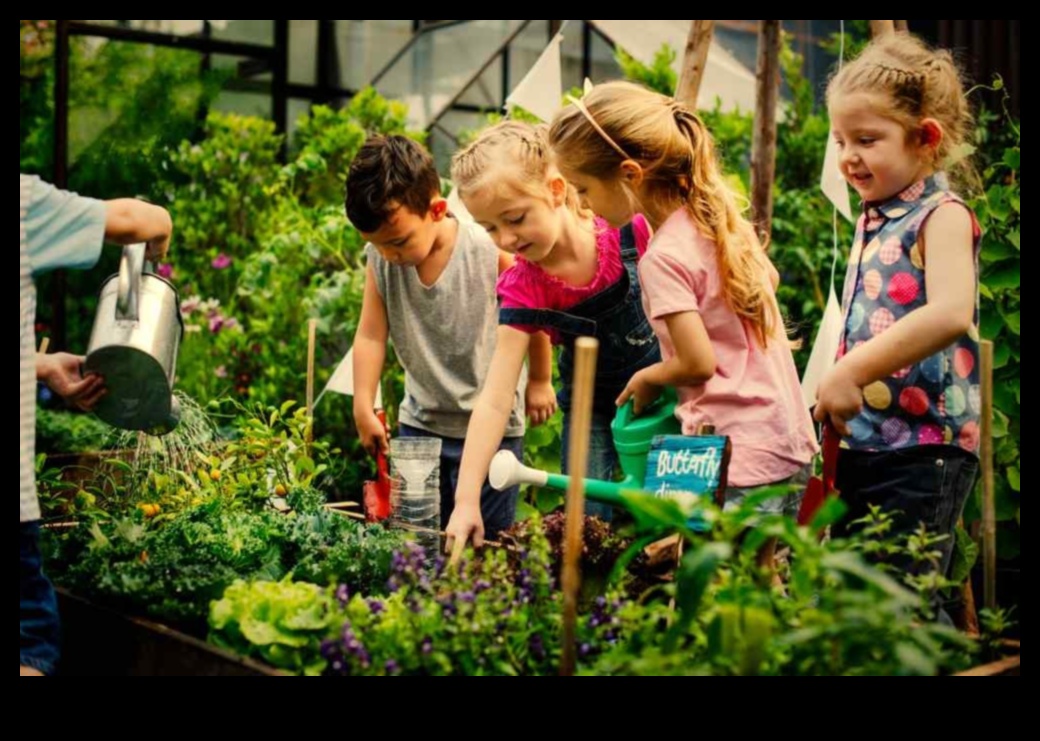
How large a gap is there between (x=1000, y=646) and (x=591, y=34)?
21.2 ft

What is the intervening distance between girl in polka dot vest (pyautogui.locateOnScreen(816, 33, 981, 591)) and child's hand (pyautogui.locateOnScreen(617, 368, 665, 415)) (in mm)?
332

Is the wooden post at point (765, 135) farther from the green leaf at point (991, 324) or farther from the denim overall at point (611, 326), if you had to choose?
the denim overall at point (611, 326)

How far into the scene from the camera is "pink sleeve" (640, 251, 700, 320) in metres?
2.18

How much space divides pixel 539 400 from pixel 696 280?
106cm

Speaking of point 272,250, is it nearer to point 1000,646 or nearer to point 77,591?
point 77,591

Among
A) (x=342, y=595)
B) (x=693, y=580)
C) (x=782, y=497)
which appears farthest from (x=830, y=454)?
(x=342, y=595)

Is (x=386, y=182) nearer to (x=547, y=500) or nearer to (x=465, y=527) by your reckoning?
(x=465, y=527)

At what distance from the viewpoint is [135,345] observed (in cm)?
221

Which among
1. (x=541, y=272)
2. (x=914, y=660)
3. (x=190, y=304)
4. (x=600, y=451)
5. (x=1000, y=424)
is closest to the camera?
(x=914, y=660)

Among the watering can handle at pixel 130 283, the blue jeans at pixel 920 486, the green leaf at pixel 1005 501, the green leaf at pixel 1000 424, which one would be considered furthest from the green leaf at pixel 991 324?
the watering can handle at pixel 130 283

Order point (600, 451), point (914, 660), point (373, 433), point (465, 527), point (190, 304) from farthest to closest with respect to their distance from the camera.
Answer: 1. point (190, 304)
2. point (373, 433)
3. point (600, 451)
4. point (465, 527)
5. point (914, 660)

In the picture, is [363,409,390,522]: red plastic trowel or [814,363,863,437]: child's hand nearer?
[814,363,863,437]: child's hand

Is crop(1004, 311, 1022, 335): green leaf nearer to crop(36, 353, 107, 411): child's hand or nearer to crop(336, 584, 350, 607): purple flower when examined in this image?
Result: crop(336, 584, 350, 607): purple flower

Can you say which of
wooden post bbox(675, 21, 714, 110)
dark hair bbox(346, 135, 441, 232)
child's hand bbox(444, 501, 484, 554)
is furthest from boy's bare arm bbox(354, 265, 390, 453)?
wooden post bbox(675, 21, 714, 110)
